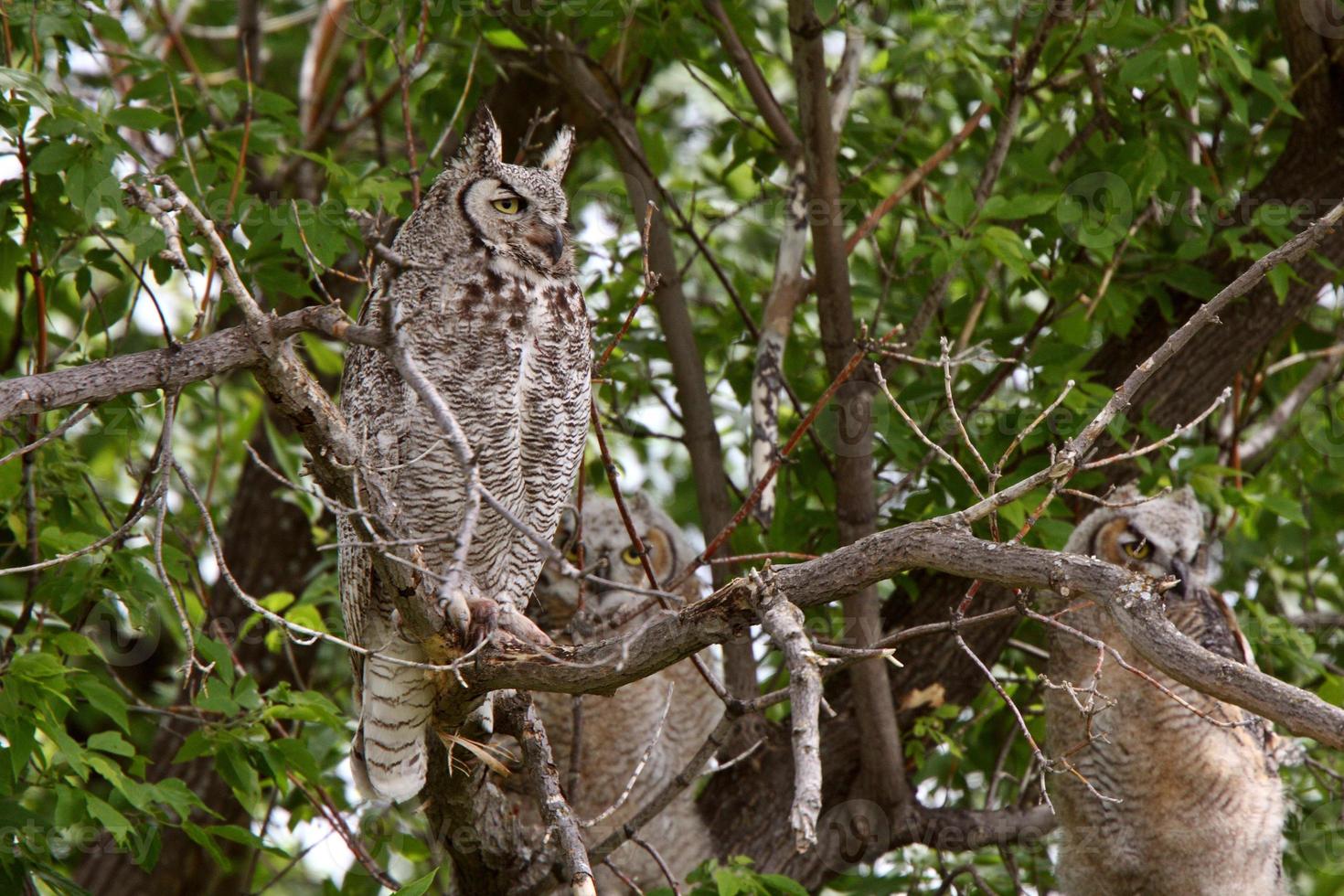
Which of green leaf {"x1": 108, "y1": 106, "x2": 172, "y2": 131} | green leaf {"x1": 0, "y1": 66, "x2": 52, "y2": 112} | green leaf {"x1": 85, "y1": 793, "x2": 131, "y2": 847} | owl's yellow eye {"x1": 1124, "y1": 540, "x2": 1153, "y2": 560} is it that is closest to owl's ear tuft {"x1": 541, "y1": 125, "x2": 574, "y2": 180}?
green leaf {"x1": 108, "y1": 106, "x2": 172, "y2": 131}

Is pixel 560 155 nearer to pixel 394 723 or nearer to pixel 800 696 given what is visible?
pixel 394 723

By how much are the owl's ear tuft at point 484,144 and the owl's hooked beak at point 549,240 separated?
217mm

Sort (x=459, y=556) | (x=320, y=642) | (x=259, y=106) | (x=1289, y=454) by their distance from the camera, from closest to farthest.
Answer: (x=459, y=556), (x=259, y=106), (x=1289, y=454), (x=320, y=642)

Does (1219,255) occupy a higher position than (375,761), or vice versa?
(1219,255)

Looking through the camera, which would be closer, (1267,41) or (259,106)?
(259,106)

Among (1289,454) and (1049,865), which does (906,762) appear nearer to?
(1049,865)

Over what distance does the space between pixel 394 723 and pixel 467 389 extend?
849 millimetres

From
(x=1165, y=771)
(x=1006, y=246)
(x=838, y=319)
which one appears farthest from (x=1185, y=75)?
(x=1165, y=771)

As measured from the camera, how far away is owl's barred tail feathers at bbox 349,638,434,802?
10.8 feet

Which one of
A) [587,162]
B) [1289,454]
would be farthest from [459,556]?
[587,162]

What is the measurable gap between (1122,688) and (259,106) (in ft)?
9.60

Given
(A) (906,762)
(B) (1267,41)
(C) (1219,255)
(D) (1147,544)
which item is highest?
(B) (1267,41)

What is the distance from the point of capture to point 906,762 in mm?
4262

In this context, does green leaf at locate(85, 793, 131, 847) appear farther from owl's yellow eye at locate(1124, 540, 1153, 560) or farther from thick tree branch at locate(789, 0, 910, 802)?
→ owl's yellow eye at locate(1124, 540, 1153, 560)
